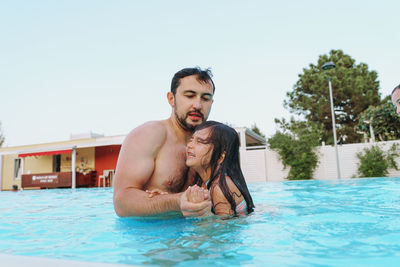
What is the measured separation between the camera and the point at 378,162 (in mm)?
12883

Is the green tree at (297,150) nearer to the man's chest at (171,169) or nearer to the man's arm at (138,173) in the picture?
the man's chest at (171,169)

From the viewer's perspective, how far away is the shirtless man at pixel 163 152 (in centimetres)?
231

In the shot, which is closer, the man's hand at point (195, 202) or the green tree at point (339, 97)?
the man's hand at point (195, 202)

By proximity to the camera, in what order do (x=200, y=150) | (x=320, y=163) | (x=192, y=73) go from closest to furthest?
(x=200, y=150), (x=192, y=73), (x=320, y=163)

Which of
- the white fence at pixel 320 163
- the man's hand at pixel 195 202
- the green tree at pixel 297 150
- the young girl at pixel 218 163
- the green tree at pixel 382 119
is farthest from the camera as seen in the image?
the green tree at pixel 382 119

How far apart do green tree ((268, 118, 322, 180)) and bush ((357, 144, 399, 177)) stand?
208 cm

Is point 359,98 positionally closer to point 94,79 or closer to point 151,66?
point 151,66

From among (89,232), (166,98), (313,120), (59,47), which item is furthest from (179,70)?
(313,120)

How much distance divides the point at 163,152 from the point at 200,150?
39 cm

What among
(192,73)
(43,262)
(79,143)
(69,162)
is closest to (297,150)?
(192,73)

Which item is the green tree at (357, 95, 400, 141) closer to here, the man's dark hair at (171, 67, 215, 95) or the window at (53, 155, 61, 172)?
the man's dark hair at (171, 67, 215, 95)

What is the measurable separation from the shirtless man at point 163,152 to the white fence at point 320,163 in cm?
1281

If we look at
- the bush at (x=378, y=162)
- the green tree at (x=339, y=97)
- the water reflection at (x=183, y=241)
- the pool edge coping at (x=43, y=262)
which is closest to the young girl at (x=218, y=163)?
the water reflection at (x=183, y=241)

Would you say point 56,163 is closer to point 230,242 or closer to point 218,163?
point 218,163
